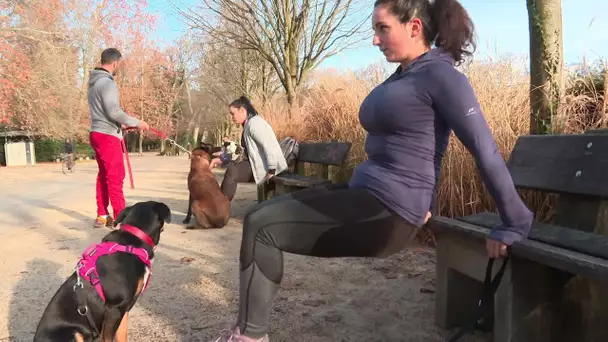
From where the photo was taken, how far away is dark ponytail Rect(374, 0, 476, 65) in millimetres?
1885

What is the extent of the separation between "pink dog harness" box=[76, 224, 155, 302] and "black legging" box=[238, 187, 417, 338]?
0.97 m

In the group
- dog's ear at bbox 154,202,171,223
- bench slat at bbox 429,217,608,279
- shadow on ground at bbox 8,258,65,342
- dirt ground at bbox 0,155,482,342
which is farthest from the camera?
dog's ear at bbox 154,202,171,223

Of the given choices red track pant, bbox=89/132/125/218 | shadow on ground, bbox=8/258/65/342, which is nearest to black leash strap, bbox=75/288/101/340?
shadow on ground, bbox=8/258/65/342

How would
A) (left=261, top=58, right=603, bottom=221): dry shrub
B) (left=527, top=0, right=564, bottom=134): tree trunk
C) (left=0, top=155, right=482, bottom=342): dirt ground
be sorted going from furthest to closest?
(left=261, top=58, right=603, bottom=221): dry shrub
(left=527, top=0, right=564, bottom=134): tree trunk
(left=0, top=155, right=482, bottom=342): dirt ground

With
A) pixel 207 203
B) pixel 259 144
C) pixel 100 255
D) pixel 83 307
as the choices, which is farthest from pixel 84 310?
pixel 259 144

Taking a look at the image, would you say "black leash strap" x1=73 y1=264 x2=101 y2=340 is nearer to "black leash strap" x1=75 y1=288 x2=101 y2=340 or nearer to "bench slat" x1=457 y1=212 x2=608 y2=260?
"black leash strap" x1=75 y1=288 x2=101 y2=340

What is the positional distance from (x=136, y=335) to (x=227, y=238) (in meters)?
2.47

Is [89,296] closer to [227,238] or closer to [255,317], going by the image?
[255,317]

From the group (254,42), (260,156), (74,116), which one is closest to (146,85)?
(74,116)

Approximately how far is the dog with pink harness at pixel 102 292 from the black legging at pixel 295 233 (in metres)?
0.90

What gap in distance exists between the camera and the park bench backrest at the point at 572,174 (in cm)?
226

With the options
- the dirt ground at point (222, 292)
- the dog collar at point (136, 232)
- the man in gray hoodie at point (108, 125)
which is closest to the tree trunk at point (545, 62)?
the dirt ground at point (222, 292)

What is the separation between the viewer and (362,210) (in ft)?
6.09

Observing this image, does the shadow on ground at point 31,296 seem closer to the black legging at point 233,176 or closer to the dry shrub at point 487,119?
the black legging at point 233,176
